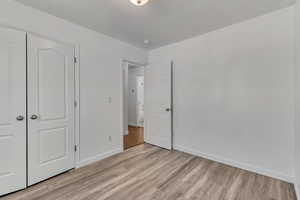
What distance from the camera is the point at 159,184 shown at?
1985 millimetres

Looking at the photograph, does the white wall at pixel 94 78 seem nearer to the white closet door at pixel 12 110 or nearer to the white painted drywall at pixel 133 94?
the white closet door at pixel 12 110

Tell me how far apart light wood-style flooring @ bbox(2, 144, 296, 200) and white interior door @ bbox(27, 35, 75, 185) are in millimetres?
264

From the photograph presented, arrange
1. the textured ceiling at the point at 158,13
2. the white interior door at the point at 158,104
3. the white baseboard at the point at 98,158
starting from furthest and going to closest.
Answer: the white interior door at the point at 158,104
the white baseboard at the point at 98,158
the textured ceiling at the point at 158,13

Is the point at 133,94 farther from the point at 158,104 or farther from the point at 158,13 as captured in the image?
the point at 158,13

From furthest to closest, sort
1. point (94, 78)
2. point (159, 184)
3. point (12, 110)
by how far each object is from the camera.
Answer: point (94, 78), point (159, 184), point (12, 110)

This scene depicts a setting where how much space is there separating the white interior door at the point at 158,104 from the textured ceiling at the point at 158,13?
95 centimetres

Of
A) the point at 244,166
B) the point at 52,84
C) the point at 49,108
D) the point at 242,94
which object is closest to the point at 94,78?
the point at 52,84

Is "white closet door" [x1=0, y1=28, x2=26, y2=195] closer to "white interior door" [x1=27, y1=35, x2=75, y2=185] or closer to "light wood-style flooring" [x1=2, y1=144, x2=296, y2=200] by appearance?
"white interior door" [x1=27, y1=35, x2=75, y2=185]

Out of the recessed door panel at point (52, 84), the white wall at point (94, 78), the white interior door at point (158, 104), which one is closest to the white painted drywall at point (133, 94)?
the white interior door at point (158, 104)

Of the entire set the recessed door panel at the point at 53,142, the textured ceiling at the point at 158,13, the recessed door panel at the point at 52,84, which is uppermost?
the textured ceiling at the point at 158,13

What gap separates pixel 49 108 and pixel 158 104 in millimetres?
2199

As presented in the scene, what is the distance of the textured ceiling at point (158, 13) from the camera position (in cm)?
189

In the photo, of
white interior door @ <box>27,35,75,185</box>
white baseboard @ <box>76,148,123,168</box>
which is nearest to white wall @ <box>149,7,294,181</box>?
white baseboard @ <box>76,148,123,168</box>

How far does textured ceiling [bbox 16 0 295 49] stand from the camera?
1.89 meters
